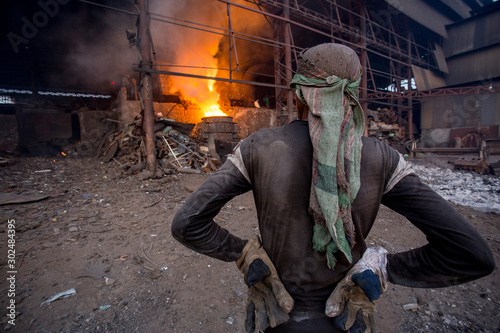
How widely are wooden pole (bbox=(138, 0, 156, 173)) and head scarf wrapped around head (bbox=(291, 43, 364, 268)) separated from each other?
22.7 feet

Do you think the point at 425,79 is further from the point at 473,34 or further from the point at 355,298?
the point at 355,298

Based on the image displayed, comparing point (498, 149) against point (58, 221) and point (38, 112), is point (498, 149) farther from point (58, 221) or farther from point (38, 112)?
→ point (38, 112)

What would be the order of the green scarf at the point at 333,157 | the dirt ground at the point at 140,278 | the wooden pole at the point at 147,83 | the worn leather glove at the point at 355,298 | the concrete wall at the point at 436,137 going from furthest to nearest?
the concrete wall at the point at 436,137 < the wooden pole at the point at 147,83 < the dirt ground at the point at 140,278 < the worn leather glove at the point at 355,298 < the green scarf at the point at 333,157

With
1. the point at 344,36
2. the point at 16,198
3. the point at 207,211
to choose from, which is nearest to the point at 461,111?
→ the point at 344,36

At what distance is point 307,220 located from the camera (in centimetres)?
101

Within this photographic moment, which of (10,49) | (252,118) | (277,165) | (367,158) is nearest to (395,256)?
(367,158)

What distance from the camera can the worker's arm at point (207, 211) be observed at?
3.23ft

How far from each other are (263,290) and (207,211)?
47 centimetres

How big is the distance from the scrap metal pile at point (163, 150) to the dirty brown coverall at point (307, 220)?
6.59 metres

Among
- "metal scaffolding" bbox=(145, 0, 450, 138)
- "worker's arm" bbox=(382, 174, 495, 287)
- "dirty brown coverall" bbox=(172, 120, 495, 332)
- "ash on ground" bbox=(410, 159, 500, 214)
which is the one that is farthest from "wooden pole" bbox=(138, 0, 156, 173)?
"ash on ground" bbox=(410, 159, 500, 214)

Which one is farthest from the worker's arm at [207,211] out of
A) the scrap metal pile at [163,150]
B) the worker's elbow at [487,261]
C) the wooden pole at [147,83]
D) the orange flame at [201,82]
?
the orange flame at [201,82]

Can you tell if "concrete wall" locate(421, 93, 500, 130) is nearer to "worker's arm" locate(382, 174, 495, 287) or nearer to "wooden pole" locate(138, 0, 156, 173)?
"wooden pole" locate(138, 0, 156, 173)

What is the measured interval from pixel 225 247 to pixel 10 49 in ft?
59.6

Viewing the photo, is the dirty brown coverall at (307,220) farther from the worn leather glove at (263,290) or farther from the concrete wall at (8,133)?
the concrete wall at (8,133)
